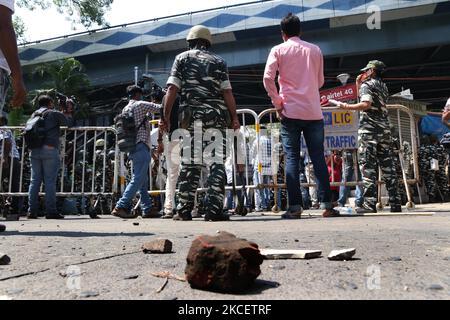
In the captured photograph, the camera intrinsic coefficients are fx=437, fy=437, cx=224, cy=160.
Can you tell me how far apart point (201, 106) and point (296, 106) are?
3.48ft

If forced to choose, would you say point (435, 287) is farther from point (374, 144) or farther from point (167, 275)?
point (374, 144)

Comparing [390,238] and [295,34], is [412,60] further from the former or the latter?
[390,238]

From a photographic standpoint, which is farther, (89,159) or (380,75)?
(89,159)

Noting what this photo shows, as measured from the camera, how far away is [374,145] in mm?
5375

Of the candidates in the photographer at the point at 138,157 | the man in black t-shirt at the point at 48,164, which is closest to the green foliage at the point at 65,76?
the man in black t-shirt at the point at 48,164

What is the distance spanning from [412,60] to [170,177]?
18.9m

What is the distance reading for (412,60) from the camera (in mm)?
21109

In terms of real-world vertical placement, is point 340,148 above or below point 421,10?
below

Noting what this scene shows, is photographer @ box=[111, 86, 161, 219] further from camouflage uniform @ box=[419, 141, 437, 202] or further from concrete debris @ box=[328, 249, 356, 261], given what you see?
camouflage uniform @ box=[419, 141, 437, 202]

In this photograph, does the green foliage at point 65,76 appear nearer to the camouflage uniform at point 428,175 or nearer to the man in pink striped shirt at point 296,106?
the camouflage uniform at point 428,175

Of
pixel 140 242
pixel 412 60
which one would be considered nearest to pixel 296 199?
pixel 140 242

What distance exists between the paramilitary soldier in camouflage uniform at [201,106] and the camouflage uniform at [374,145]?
6.13 feet

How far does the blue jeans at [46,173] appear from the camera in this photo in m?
6.25

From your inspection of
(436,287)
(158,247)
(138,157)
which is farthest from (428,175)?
(436,287)
